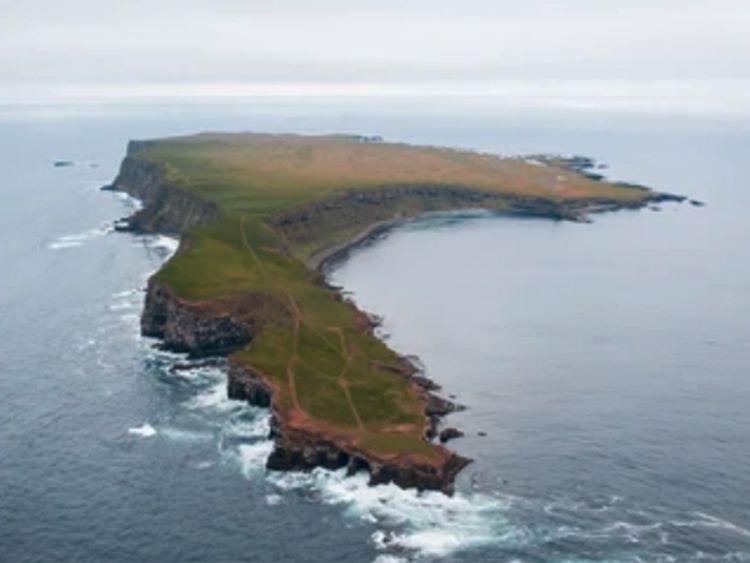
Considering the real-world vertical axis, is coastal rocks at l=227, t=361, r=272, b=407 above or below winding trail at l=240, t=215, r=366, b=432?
below

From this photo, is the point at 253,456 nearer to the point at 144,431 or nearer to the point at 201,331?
the point at 144,431

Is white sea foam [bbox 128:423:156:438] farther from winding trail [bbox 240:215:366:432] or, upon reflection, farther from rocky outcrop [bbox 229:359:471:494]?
winding trail [bbox 240:215:366:432]

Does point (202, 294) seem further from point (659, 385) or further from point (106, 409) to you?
point (659, 385)

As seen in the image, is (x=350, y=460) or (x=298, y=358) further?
(x=298, y=358)

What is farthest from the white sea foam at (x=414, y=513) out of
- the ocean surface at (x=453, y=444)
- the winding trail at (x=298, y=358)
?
the winding trail at (x=298, y=358)

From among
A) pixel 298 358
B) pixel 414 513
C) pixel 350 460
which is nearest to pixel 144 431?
pixel 298 358

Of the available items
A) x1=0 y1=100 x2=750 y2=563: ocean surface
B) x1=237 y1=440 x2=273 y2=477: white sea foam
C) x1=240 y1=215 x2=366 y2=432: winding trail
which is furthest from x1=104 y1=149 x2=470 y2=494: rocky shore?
x1=240 y1=215 x2=366 y2=432: winding trail

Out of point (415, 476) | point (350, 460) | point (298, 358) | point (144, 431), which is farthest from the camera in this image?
point (298, 358)

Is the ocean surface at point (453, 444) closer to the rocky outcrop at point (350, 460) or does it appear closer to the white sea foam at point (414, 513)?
the white sea foam at point (414, 513)
